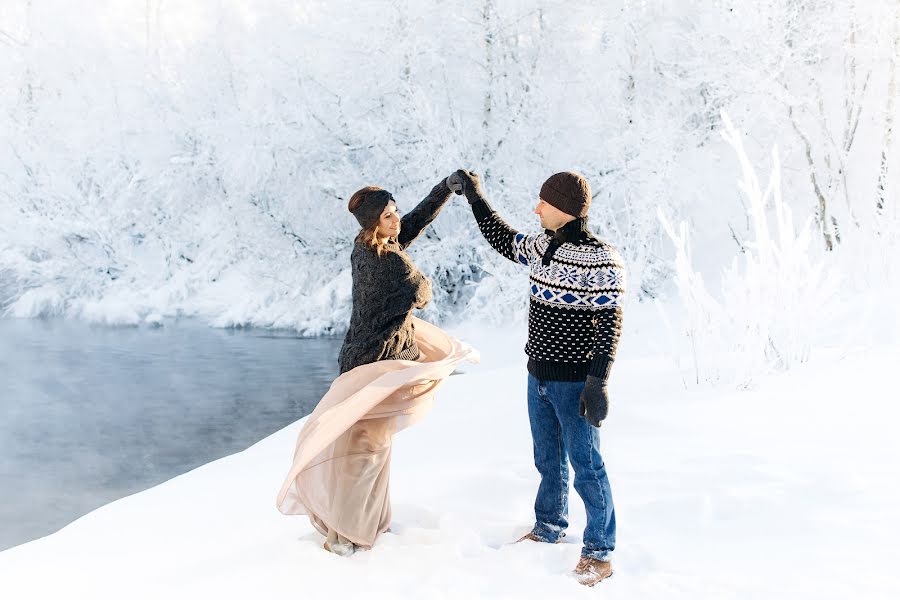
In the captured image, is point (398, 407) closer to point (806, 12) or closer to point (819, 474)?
point (819, 474)

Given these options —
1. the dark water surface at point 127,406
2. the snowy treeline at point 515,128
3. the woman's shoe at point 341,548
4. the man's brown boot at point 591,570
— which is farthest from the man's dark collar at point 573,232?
the snowy treeline at point 515,128

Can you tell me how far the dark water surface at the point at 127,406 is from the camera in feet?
22.3

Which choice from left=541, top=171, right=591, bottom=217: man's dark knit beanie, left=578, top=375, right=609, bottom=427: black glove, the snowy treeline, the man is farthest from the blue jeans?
the snowy treeline

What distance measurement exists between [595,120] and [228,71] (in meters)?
9.56

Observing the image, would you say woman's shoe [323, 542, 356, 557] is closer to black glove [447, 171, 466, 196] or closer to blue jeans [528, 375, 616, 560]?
blue jeans [528, 375, 616, 560]

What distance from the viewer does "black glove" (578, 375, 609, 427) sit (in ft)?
9.76

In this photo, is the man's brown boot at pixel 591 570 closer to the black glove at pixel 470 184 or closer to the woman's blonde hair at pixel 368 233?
the woman's blonde hair at pixel 368 233

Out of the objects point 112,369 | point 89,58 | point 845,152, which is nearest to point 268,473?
point 112,369

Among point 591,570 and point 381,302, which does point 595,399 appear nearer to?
point 591,570

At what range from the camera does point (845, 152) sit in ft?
40.3

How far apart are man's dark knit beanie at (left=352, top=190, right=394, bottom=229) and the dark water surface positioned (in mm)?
3929

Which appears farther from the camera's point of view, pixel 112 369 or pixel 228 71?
pixel 228 71

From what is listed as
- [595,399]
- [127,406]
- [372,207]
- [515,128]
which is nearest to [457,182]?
[372,207]

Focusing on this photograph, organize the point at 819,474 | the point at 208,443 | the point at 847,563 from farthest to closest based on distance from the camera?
the point at 208,443 < the point at 819,474 < the point at 847,563
